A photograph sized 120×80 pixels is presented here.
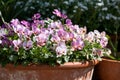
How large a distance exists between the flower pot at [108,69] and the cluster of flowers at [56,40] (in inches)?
7.9

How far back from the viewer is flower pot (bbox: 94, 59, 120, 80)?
309cm

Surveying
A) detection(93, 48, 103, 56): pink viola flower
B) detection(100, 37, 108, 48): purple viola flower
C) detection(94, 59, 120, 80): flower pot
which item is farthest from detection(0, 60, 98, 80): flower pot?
detection(94, 59, 120, 80): flower pot

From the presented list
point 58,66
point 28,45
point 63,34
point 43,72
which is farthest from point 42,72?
point 63,34

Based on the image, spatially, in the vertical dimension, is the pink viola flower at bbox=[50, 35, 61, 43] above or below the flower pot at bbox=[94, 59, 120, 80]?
above

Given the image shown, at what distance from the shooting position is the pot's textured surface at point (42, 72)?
2641 mm

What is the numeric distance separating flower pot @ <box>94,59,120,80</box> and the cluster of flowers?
20 cm

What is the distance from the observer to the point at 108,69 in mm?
3146

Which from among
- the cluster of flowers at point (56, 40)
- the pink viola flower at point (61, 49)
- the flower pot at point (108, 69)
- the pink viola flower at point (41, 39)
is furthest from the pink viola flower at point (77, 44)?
the flower pot at point (108, 69)

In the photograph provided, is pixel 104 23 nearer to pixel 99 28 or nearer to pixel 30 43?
pixel 99 28

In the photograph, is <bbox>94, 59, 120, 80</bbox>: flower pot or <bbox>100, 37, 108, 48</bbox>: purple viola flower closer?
<bbox>100, 37, 108, 48</bbox>: purple viola flower

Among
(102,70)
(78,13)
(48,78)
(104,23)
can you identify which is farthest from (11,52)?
(104,23)

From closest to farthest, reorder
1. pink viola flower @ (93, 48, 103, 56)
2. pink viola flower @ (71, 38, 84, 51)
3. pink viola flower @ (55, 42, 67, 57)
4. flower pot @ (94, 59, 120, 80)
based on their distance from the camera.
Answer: pink viola flower @ (55, 42, 67, 57)
pink viola flower @ (71, 38, 84, 51)
pink viola flower @ (93, 48, 103, 56)
flower pot @ (94, 59, 120, 80)

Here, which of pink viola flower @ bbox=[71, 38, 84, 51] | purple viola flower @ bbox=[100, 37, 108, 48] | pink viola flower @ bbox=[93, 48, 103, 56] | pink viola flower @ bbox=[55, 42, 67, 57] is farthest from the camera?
purple viola flower @ bbox=[100, 37, 108, 48]

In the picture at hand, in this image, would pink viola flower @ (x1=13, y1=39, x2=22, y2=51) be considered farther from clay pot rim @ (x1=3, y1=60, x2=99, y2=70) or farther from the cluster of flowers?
clay pot rim @ (x1=3, y1=60, x2=99, y2=70)
